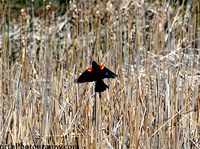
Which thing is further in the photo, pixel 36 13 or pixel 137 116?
pixel 36 13

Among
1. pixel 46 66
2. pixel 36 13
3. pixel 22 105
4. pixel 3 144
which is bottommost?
pixel 3 144

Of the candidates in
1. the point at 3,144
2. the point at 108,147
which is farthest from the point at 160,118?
the point at 3,144

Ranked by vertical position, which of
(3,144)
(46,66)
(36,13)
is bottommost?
(3,144)

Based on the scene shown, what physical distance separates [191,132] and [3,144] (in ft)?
2.56

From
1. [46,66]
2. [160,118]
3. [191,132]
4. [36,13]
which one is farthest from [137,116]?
[36,13]

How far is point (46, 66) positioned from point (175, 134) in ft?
2.06

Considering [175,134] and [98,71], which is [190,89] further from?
[98,71]

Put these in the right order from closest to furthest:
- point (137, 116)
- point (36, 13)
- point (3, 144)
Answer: point (137, 116) < point (3, 144) < point (36, 13)

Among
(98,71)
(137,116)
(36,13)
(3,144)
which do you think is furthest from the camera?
(36,13)

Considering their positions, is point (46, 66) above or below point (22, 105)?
above

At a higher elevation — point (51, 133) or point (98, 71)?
point (98, 71)

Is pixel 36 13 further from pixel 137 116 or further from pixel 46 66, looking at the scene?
pixel 137 116

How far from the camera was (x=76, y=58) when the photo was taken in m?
2.59

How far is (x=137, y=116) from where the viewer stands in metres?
2.12
